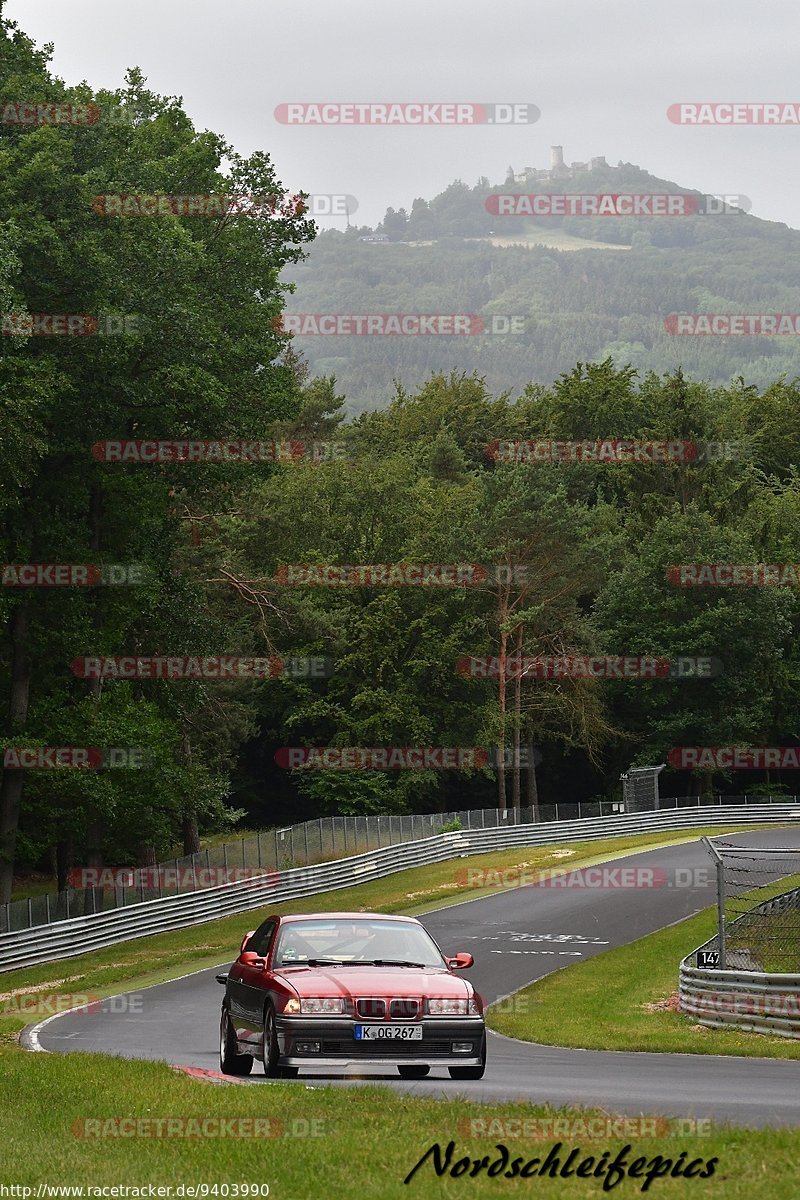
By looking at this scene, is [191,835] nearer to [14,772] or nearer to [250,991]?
[14,772]

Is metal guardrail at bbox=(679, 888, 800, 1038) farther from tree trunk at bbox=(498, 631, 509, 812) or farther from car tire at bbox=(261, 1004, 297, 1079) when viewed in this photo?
tree trunk at bbox=(498, 631, 509, 812)

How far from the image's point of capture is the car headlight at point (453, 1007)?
13.4m

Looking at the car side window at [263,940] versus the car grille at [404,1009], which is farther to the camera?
the car side window at [263,940]

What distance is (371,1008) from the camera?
13336mm

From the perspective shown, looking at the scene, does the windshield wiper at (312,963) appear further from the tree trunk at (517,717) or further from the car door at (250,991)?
the tree trunk at (517,717)

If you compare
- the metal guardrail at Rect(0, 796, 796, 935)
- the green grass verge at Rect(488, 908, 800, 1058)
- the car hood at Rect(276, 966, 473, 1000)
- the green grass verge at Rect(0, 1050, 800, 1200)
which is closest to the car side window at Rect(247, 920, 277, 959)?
the car hood at Rect(276, 966, 473, 1000)

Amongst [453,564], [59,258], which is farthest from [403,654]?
[59,258]

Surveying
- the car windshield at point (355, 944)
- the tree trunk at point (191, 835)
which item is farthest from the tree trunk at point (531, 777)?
the car windshield at point (355, 944)

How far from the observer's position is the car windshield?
1448 centimetres

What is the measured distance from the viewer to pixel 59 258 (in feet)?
108

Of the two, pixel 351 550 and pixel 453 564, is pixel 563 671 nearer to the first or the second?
pixel 453 564

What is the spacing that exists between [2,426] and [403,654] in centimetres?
4698

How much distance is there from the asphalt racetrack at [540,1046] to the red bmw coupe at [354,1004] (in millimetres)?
295

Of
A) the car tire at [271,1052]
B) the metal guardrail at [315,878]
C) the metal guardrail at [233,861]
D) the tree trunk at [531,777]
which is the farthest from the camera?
the tree trunk at [531,777]
